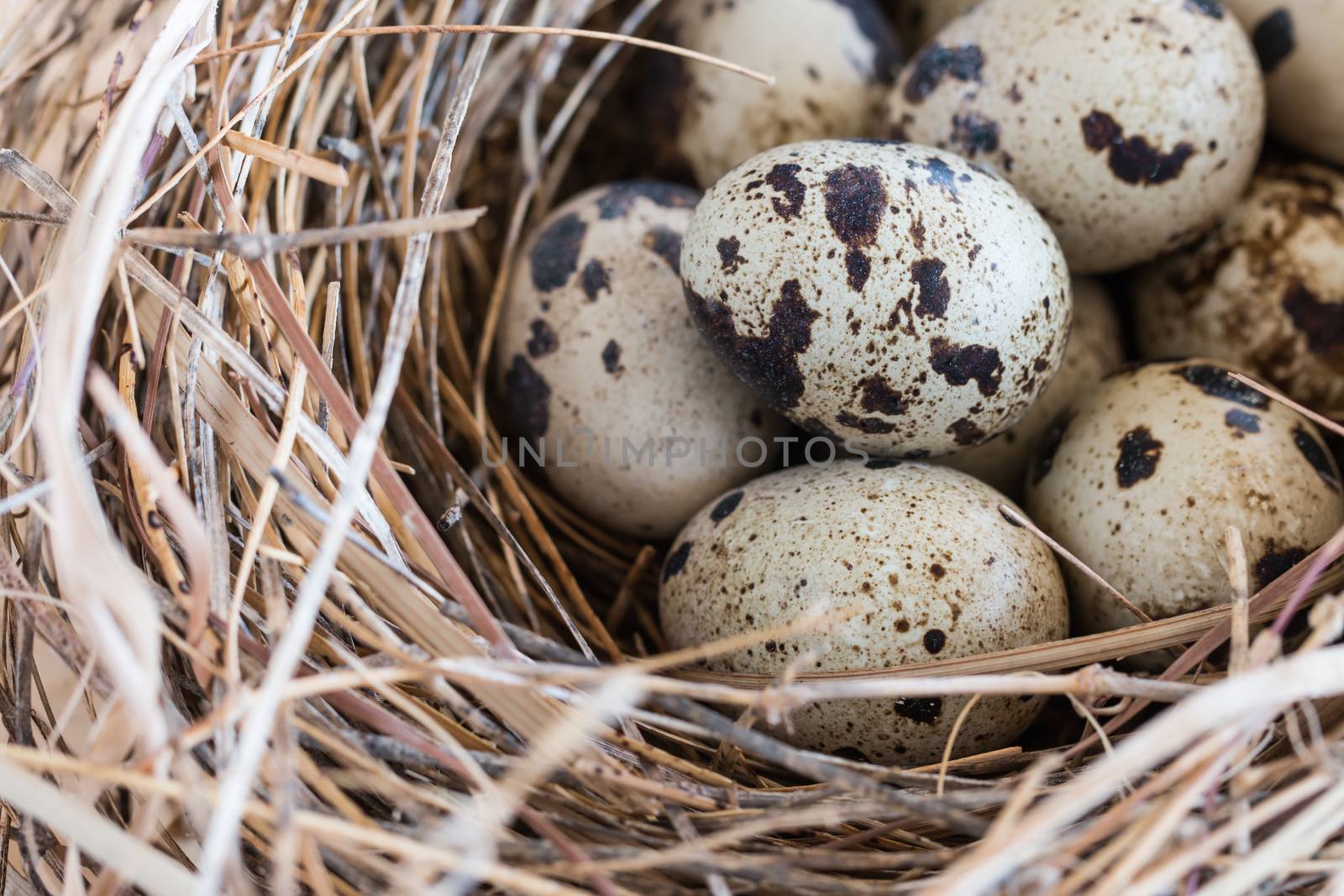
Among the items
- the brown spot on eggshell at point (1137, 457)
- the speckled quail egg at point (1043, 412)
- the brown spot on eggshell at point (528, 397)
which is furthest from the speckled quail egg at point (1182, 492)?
the brown spot on eggshell at point (528, 397)

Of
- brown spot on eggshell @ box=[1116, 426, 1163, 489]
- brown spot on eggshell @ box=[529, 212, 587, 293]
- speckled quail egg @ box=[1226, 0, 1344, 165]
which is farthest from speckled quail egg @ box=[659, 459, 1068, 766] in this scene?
speckled quail egg @ box=[1226, 0, 1344, 165]

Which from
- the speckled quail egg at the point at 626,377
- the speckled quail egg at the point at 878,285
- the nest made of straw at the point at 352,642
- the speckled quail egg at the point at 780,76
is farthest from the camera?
the speckled quail egg at the point at 780,76

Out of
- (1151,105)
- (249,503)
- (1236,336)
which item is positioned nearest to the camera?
(249,503)

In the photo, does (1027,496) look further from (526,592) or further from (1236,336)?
(526,592)

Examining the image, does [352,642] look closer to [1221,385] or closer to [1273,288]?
[1221,385]

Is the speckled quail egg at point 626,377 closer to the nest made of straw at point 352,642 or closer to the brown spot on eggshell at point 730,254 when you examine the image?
the nest made of straw at point 352,642

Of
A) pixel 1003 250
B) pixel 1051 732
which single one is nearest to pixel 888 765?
Result: pixel 1051 732

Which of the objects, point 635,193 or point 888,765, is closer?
point 888,765

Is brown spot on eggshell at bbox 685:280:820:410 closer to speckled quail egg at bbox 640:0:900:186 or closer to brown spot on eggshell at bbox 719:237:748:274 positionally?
brown spot on eggshell at bbox 719:237:748:274
